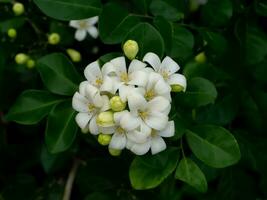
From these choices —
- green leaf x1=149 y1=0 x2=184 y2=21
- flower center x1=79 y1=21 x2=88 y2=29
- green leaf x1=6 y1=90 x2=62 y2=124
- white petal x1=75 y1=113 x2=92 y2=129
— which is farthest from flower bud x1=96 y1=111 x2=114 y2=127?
flower center x1=79 y1=21 x2=88 y2=29

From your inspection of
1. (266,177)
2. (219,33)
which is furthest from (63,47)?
(266,177)

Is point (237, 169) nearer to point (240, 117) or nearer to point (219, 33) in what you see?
point (240, 117)

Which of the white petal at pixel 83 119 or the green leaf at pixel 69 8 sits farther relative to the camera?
the green leaf at pixel 69 8

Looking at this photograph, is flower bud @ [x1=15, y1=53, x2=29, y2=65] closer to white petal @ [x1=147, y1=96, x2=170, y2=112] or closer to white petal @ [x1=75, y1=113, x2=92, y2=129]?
white petal @ [x1=75, y1=113, x2=92, y2=129]

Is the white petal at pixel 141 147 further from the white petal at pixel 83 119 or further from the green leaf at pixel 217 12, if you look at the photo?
the green leaf at pixel 217 12

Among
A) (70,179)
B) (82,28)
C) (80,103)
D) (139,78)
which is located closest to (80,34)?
(82,28)

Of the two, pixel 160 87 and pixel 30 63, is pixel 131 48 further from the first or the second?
pixel 30 63

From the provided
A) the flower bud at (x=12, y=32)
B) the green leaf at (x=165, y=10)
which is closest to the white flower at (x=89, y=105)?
the green leaf at (x=165, y=10)
